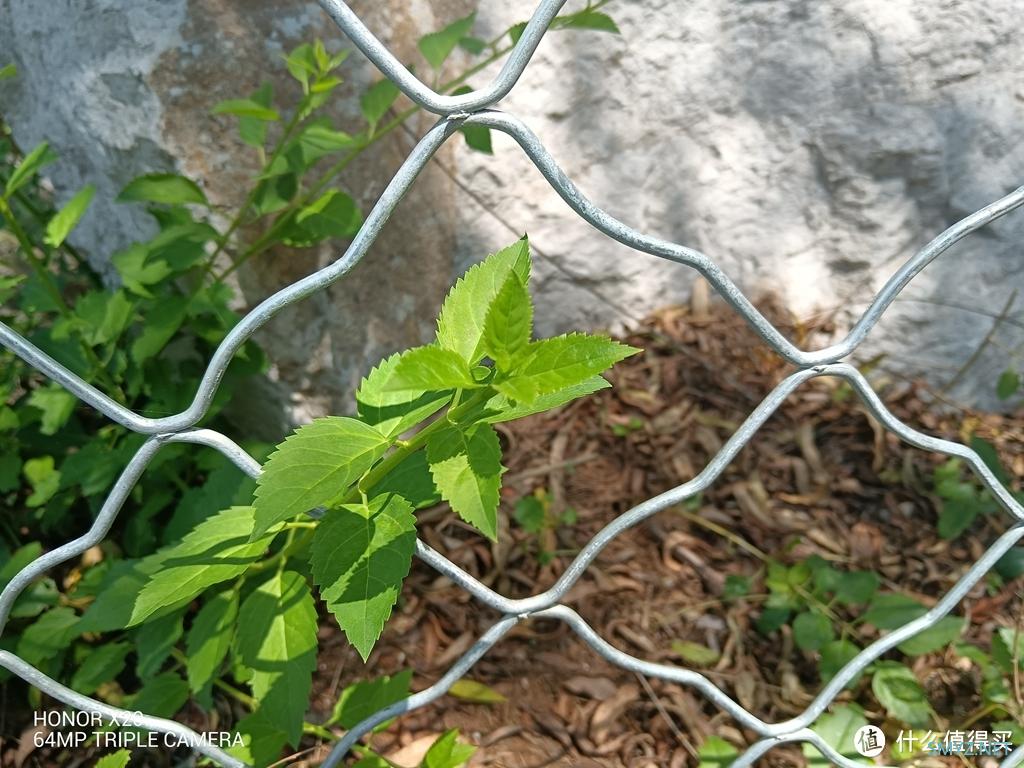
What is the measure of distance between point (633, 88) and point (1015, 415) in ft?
3.00

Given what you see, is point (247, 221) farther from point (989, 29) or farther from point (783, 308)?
point (989, 29)

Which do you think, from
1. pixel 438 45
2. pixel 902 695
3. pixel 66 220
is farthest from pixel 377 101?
pixel 902 695

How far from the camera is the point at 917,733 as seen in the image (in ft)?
3.49

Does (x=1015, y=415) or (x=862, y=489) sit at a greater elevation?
(x=862, y=489)

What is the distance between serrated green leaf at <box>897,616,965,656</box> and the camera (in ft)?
3.52

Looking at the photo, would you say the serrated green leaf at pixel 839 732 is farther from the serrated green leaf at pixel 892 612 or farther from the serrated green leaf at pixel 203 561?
the serrated green leaf at pixel 203 561

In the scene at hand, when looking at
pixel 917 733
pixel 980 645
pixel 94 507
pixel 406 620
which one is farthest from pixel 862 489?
pixel 94 507

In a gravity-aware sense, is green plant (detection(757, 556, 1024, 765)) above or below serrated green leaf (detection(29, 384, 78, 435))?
below

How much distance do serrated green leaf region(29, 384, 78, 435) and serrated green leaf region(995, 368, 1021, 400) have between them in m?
1.47

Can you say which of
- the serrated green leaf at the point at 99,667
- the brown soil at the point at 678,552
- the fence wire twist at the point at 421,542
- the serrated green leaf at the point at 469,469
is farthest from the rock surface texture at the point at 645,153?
the serrated green leaf at the point at 469,469

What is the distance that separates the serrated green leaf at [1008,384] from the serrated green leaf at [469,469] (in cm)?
125

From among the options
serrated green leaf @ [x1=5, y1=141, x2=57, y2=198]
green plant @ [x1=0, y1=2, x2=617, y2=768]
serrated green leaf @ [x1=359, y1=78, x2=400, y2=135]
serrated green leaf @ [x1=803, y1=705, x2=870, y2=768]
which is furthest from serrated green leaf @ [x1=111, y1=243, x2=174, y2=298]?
serrated green leaf @ [x1=803, y1=705, x2=870, y2=768]

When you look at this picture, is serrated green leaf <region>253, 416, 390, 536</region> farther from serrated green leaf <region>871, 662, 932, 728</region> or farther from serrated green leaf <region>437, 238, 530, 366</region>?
serrated green leaf <region>871, 662, 932, 728</region>

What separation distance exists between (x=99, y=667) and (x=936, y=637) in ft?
3.46
